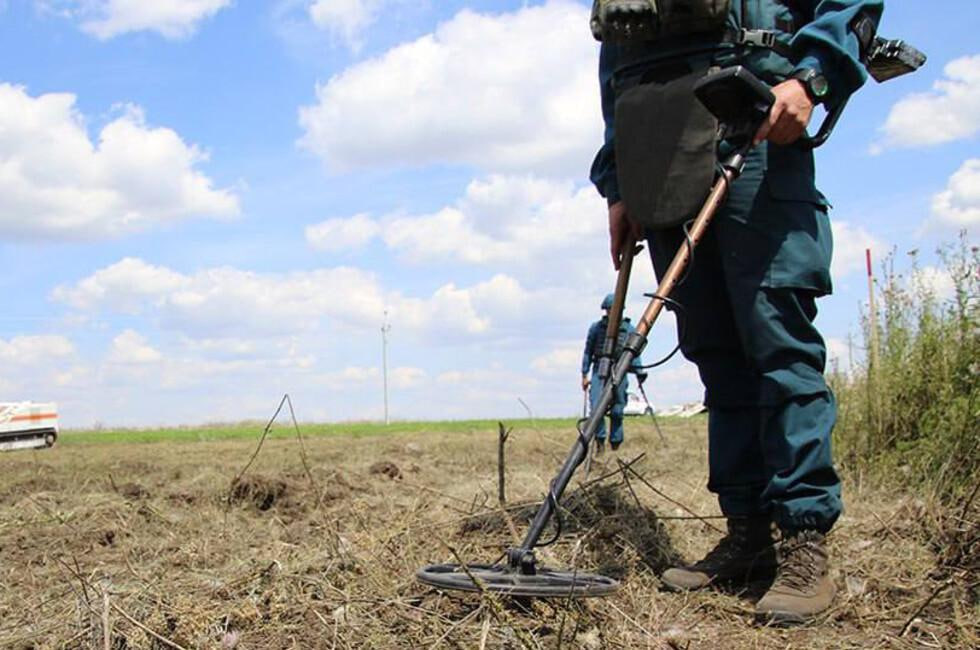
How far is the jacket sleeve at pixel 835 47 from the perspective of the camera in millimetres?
2943

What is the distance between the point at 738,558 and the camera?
331 cm

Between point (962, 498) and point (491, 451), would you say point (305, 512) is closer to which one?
point (962, 498)

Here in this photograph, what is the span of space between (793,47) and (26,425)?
2185 cm

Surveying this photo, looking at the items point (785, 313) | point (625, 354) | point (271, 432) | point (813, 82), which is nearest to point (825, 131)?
point (813, 82)

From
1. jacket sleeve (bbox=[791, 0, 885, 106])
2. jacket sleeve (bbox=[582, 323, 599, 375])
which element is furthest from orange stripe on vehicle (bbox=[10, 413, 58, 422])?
jacket sleeve (bbox=[791, 0, 885, 106])

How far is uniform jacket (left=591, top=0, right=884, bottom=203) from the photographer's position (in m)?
2.96

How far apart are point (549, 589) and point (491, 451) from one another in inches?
398

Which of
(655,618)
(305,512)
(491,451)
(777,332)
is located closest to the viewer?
(655,618)

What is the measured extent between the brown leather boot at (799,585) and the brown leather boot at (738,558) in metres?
0.24

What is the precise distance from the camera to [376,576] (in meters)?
2.87

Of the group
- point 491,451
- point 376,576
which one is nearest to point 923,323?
point 376,576

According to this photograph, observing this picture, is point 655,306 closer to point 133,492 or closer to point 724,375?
point 724,375

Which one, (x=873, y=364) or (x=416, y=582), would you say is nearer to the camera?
(x=416, y=582)

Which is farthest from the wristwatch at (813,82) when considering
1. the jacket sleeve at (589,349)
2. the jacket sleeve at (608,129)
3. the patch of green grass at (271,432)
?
the patch of green grass at (271,432)
